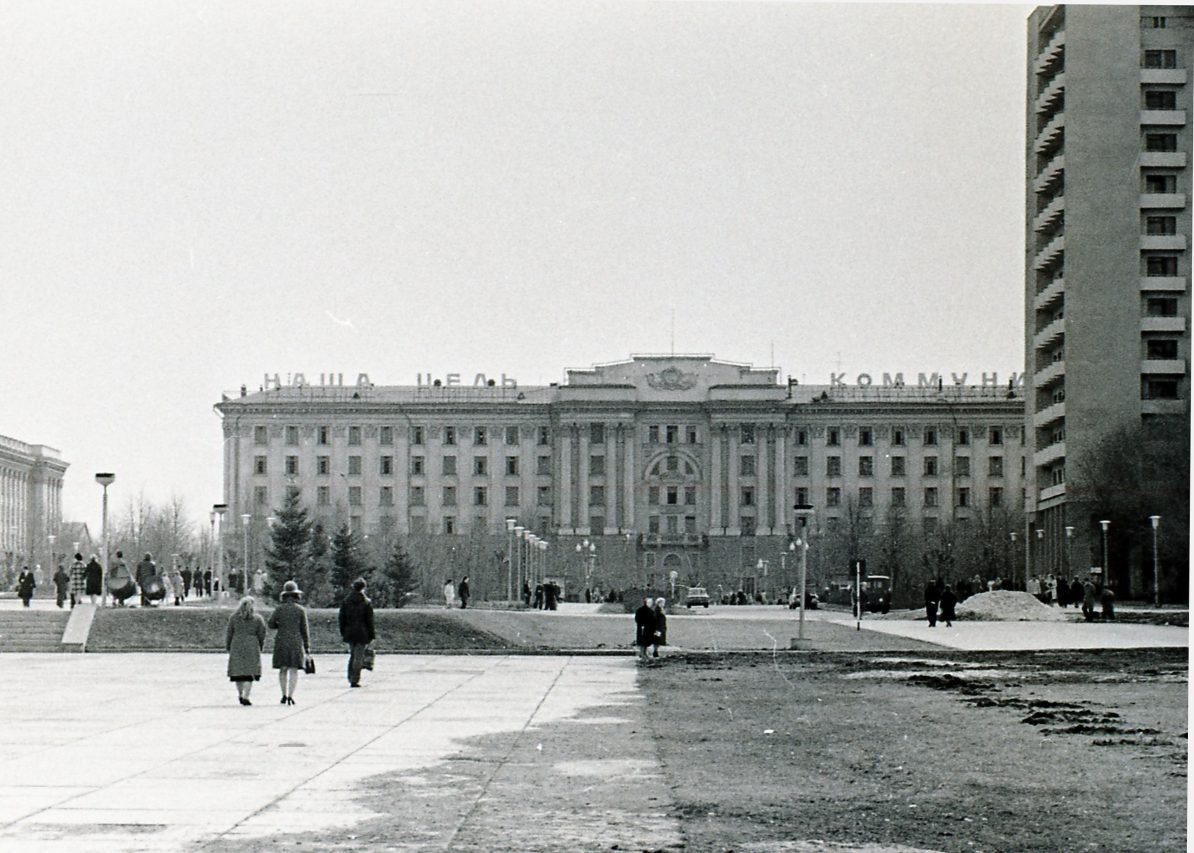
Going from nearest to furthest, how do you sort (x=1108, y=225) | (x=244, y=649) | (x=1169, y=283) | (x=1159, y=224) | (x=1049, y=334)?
1. (x=244, y=649)
2. (x=1169, y=283)
3. (x=1159, y=224)
4. (x=1108, y=225)
5. (x=1049, y=334)

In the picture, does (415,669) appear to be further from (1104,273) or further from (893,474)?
(893,474)

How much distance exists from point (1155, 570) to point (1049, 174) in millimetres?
28454

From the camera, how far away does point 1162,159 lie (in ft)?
260

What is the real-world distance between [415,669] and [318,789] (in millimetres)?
18588

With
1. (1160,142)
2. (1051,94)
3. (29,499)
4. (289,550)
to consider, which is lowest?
(289,550)

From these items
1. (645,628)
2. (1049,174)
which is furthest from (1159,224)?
(645,628)

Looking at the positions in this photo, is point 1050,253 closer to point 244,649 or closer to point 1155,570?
point 1155,570

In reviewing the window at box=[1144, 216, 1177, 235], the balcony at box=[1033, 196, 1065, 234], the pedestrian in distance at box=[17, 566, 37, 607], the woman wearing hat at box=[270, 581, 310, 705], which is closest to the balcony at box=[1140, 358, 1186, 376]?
the window at box=[1144, 216, 1177, 235]

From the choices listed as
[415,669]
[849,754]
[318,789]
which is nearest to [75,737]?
[318,789]

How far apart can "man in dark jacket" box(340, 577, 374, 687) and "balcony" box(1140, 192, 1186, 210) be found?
59243 millimetres

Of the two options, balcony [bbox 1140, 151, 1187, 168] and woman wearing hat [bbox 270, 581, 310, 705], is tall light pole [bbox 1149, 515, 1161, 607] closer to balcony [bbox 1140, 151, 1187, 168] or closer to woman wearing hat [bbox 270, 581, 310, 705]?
balcony [bbox 1140, 151, 1187, 168]

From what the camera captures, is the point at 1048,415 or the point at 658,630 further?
the point at 1048,415

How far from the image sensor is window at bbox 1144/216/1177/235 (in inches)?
3115

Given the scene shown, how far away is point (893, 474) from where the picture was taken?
141 metres
